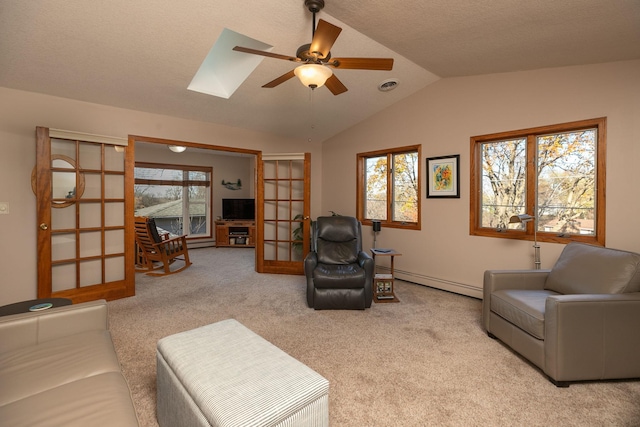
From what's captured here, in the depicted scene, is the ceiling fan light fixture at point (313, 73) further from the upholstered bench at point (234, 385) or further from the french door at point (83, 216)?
the french door at point (83, 216)

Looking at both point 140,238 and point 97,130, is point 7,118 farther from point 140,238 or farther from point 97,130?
point 140,238

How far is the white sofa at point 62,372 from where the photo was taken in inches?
40.5

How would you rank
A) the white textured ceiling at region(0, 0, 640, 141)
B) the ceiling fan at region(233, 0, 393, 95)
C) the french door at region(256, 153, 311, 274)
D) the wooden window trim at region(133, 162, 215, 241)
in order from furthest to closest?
the wooden window trim at region(133, 162, 215, 241), the french door at region(256, 153, 311, 274), the white textured ceiling at region(0, 0, 640, 141), the ceiling fan at region(233, 0, 393, 95)

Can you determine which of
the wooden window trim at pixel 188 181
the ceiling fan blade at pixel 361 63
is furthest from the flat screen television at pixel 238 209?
the ceiling fan blade at pixel 361 63

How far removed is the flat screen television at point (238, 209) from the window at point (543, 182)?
5.40 meters

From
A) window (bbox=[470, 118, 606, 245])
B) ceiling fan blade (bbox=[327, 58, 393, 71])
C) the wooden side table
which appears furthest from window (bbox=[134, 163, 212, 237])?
window (bbox=[470, 118, 606, 245])

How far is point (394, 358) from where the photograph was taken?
2227 mm

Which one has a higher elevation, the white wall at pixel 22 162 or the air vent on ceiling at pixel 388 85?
the air vent on ceiling at pixel 388 85

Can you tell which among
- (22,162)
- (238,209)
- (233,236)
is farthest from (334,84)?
(233,236)

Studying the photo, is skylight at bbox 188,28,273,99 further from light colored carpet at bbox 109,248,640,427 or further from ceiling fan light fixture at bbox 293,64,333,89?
light colored carpet at bbox 109,248,640,427

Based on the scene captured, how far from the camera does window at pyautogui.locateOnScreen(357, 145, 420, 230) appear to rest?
Result: 14.2 ft

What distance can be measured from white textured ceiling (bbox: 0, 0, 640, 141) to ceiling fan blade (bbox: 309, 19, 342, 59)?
27.3 inches

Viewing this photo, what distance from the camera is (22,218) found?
3.03m

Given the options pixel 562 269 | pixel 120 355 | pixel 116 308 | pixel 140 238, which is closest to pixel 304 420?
pixel 120 355
